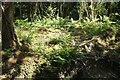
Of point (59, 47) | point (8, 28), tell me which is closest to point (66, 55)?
point (59, 47)

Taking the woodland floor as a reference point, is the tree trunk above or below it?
above

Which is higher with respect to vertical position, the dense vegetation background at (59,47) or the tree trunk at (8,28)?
the tree trunk at (8,28)

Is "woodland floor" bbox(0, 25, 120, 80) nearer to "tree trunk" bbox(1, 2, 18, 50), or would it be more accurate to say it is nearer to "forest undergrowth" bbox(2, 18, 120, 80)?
"forest undergrowth" bbox(2, 18, 120, 80)

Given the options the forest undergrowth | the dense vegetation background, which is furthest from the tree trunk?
the forest undergrowth

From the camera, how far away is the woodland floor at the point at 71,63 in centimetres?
502

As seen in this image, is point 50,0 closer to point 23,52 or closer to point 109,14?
point 109,14

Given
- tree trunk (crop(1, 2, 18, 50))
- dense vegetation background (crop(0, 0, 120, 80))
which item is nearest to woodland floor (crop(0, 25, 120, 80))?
dense vegetation background (crop(0, 0, 120, 80))

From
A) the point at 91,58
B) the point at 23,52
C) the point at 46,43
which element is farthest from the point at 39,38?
the point at 91,58

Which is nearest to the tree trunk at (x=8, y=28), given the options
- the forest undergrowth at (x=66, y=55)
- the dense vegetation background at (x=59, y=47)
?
the dense vegetation background at (x=59, y=47)

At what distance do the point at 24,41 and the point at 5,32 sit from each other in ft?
2.32

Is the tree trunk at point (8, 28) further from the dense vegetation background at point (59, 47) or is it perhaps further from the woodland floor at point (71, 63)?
the woodland floor at point (71, 63)

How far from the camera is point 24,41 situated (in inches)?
231

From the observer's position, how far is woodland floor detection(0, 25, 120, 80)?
16.5 ft

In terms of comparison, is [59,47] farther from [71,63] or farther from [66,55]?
[71,63]
